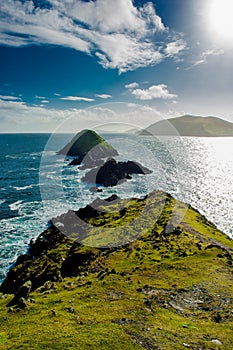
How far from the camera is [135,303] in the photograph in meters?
23.0

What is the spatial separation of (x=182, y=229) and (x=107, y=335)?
40.3 m

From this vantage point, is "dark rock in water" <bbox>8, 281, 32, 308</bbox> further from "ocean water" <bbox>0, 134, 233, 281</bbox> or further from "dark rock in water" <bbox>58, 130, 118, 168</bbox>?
"dark rock in water" <bbox>58, 130, 118, 168</bbox>

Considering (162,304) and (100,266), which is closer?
(162,304)

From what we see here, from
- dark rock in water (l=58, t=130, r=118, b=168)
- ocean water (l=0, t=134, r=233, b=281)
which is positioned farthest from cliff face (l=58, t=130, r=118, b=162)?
ocean water (l=0, t=134, r=233, b=281)

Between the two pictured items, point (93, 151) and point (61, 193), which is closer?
point (61, 193)

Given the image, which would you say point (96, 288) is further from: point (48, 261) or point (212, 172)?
point (212, 172)

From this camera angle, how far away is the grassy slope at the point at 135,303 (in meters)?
16.8

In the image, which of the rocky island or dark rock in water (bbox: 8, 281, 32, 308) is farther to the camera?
the rocky island

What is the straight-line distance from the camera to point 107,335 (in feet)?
55.2

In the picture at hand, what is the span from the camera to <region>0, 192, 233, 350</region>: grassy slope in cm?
1677

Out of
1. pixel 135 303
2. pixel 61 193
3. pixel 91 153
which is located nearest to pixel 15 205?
pixel 61 193

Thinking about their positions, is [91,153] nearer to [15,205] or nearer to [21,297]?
[15,205]

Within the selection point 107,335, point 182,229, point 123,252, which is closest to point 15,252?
point 123,252

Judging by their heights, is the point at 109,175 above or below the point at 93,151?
below
